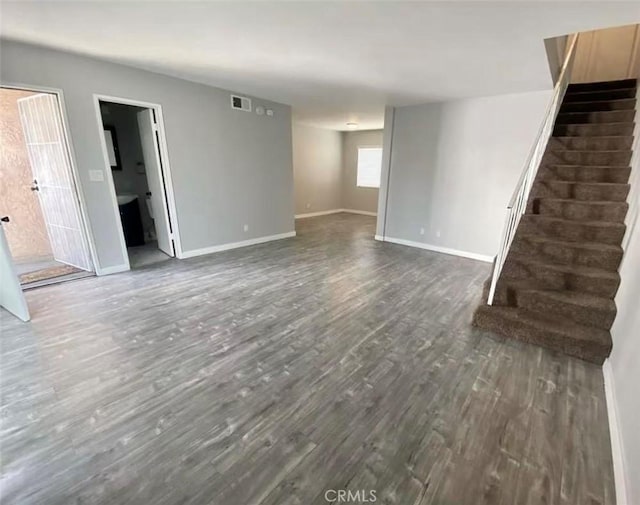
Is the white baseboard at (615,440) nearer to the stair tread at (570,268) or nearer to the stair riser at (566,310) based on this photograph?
the stair riser at (566,310)

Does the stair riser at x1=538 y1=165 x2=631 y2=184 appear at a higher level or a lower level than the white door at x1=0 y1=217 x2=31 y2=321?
higher

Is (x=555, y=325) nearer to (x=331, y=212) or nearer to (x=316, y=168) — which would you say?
(x=316, y=168)

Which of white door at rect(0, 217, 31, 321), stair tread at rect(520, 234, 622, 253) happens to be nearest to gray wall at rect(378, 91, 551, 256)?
stair tread at rect(520, 234, 622, 253)

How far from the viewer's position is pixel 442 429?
170 centimetres

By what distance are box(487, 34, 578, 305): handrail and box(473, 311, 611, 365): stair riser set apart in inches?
8.1

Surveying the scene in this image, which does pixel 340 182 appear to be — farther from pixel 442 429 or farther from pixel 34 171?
pixel 442 429

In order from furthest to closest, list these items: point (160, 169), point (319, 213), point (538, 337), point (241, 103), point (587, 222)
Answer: point (319, 213)
point (241, 103)
point (160, 169)
point (587, 222)
point (538, 337)

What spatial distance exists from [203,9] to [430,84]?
292cm

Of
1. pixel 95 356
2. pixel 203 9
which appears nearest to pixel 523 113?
pixel 203 9

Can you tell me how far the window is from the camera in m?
8.97

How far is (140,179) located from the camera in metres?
5.64

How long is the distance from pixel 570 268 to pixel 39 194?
627 centimetres

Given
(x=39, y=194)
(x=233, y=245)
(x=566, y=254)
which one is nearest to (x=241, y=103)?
(x=233, y=245)

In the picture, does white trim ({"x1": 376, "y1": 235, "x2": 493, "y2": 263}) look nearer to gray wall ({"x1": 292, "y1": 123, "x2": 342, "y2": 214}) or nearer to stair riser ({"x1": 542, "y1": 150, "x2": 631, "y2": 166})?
stair riser ({"x1": 542, "y1": 150, "x2": 631, "y2": 166})
